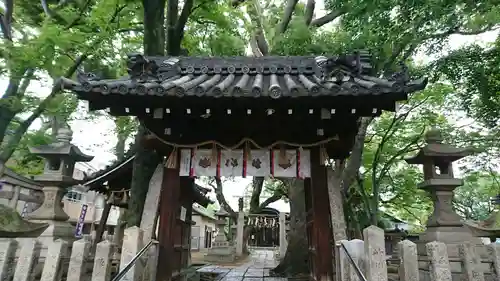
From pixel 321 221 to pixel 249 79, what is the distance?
3125 millimetres

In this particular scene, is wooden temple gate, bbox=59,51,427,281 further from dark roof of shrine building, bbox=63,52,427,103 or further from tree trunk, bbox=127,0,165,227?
tree trunk, bbox=127,0,165,227

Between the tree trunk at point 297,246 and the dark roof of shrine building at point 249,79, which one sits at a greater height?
the dark roof of shrine building at point 249,79

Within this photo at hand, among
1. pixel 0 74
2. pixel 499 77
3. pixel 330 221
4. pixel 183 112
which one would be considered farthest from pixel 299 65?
pixel 0 74

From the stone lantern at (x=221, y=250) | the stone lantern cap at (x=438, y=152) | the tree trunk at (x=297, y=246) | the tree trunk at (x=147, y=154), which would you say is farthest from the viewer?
the stone lantern at (x=221, y=250)

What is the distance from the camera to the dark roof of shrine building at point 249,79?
15.8ft

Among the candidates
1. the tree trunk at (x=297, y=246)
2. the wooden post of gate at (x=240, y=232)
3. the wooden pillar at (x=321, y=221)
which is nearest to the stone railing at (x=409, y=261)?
the wooden pillar at (x=321, y=221)

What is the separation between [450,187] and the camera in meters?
7.03

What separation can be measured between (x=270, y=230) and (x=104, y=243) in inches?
949

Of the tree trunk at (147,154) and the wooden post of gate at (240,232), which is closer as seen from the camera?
the tree trunk at (147,154)

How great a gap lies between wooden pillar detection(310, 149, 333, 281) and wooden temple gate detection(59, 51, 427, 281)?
0.06ft

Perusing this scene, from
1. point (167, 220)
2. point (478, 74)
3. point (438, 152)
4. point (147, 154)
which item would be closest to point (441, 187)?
point (438, 152)

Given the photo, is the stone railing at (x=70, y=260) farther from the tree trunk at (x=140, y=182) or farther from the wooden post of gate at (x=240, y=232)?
the wooden post of gate at (x=240, y=232)

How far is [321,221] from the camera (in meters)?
5.98

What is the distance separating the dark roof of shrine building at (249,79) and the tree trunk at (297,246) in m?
5.63
